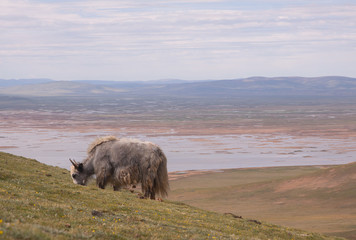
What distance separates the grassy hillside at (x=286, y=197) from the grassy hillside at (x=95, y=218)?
15525 mm

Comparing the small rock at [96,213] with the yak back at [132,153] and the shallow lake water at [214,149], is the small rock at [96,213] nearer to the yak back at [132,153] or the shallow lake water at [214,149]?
the yak back at [132,153]

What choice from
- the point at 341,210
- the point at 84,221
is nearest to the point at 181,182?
the point at 341,210

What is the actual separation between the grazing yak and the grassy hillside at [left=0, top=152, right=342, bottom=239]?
2.74 ft

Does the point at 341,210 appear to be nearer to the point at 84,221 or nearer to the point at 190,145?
the point at 84,221

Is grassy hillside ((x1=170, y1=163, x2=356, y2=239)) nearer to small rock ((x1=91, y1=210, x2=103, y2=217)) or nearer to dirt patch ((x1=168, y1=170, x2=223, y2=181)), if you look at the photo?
dirt patch ((x1=168, y1=170, x2=223, y2=181))

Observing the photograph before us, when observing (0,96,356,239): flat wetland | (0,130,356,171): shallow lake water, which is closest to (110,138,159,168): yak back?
(0,96,356,239): flat wetland

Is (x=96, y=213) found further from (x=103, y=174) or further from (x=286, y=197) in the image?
(x=286, y=197)

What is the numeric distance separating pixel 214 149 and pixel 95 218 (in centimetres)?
7449

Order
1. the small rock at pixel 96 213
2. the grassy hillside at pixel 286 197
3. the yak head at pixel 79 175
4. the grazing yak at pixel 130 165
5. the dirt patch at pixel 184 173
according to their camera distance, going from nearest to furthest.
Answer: the small rock at pixel 96 213
the grazing yak at pixel 130 165
the yak head at pixel 79 175
the grassy hillside at pixel 286 197
the dirt patch at pixel 184 173

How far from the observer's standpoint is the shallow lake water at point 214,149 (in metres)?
72.0

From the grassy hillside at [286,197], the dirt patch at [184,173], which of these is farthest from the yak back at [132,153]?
the dirt patch at [184,173]

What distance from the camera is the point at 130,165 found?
20.0m

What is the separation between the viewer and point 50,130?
118188mm

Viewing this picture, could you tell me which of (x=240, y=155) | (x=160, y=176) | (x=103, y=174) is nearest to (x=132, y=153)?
(x=160, y=176)
